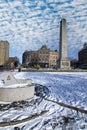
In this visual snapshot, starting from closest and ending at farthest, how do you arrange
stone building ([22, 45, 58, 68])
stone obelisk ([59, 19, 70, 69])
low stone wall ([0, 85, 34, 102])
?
low stone wall ([0, 85, 34, 102]) < stone obelisk ([59, 19, 70, 69]) < stone building ([22, 45, 58, 68])

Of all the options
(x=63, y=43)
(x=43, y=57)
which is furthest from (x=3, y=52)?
(x=63, y=43)

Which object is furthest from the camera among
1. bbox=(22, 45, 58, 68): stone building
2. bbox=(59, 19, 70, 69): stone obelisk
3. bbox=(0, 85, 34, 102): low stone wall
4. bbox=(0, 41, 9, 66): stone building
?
bbox=(0, 41, 9, 66): stone building

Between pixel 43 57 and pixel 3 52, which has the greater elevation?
pixel 3 52

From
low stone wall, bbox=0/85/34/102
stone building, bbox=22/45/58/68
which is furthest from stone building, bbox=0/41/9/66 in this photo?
low stone wall, bbox=0/85/34/102

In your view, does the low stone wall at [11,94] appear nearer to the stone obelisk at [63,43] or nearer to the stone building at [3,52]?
the stone obelisk at [63,43]

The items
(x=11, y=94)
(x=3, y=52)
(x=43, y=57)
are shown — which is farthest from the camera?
(x=3, y=52)

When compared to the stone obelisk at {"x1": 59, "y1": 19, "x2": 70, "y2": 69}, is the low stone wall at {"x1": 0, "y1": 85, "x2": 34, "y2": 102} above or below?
below

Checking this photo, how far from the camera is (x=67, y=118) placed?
9.14 metres

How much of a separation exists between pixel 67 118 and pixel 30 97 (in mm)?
5028

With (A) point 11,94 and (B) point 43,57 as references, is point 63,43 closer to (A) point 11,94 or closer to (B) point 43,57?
(B) point 43,57

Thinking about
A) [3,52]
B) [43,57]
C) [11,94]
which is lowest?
[11,94]

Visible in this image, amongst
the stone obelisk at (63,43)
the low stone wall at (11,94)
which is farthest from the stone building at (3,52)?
the low stone wall at (11,94)

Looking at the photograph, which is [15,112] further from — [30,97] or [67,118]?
[30,97]

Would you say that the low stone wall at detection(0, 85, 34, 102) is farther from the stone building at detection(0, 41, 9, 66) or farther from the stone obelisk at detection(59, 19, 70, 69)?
the stone building at detection(0, 41, 9, 66)
